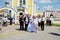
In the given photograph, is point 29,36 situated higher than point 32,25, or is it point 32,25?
point 32,25

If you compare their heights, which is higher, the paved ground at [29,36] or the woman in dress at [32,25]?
the woman in dress at [32,25]

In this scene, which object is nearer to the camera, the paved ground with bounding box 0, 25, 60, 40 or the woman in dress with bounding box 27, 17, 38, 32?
the paved ground with bounding box 0, 25, 60, 40

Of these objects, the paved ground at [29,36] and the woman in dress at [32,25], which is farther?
the woman in dress at [32,25]

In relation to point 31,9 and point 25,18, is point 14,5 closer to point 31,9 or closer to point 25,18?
point 31,9

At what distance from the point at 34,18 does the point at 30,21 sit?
0.71 metres

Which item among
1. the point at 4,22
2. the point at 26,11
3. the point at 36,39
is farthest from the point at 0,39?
the point at 26,11

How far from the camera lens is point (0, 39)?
1473 centimetres

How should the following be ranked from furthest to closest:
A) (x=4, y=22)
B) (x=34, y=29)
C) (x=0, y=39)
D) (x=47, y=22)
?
(x=47, y=22) → (x=4, y=22) → (x=34, y=29) → (x=0, y=39)

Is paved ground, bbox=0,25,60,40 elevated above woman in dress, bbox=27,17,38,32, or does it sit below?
below

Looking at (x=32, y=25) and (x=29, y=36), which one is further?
(x=32, y=25)

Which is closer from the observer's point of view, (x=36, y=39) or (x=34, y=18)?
(x=36, y=39)

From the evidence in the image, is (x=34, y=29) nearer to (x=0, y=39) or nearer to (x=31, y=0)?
(x=0, y=39)

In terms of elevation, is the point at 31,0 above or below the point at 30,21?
above

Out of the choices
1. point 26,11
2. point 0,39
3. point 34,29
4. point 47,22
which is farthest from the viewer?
point 26,11
